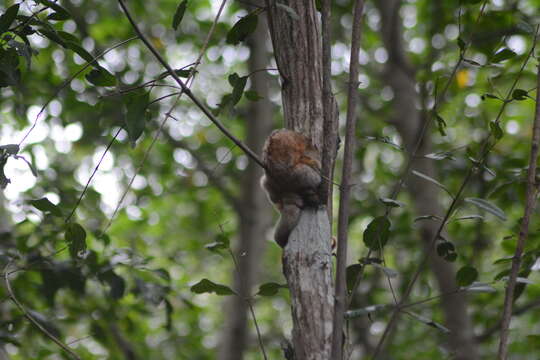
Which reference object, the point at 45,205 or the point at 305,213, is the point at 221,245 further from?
the point at 45,205

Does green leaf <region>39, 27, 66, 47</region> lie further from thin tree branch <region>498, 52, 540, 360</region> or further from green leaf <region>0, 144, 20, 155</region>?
thin tree branch <region>498, 52, 540, 360</region>

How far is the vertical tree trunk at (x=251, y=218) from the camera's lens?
14.9 feet

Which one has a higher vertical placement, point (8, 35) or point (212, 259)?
point (212, 259)

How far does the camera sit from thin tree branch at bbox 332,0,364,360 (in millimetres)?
1468

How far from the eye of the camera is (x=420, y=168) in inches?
175

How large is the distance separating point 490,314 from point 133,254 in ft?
10.9

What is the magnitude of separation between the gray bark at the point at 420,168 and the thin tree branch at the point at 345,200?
7.50 feet

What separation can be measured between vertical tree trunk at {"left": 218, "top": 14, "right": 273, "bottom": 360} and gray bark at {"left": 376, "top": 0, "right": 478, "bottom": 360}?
1.07m

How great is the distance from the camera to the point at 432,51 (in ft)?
17.2

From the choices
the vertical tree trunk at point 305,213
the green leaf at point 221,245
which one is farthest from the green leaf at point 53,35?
the green leaf at point 221,245

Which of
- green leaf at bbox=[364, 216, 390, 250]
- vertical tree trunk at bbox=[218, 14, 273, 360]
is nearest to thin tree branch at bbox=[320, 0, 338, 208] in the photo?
green leaf at bbox=[364, 216, 390, 250]

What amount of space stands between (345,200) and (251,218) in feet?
10.6

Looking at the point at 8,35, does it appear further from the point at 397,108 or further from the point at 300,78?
the point at 397,108

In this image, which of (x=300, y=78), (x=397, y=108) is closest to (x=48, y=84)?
(x=397, y=108)
